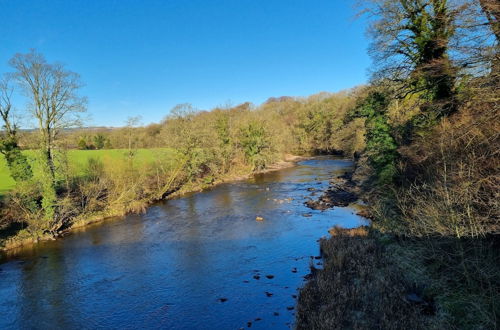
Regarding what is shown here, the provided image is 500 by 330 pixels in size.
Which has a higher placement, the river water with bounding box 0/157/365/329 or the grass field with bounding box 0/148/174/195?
the grass field with bounding box 0/148/174/195

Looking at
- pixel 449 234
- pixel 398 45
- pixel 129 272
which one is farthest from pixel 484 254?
pixel 129 272

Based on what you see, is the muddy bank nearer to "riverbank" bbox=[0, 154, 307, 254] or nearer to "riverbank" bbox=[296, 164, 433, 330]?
"riverbank" bbox=[296, 164, 433, 330]

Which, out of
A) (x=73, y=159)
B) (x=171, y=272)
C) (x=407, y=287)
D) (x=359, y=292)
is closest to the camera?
(x=407, y=287)

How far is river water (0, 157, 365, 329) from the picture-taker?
10977 millimetres

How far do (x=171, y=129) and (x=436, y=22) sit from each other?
30870mm

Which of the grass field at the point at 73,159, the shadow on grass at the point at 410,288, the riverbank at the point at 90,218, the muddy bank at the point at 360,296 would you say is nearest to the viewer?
the shadow on grass at the point at 410,288

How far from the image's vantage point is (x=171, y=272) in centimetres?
1452

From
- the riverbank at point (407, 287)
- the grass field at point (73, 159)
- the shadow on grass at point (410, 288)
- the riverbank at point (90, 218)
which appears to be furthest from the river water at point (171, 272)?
the grass field at point (73, 159)

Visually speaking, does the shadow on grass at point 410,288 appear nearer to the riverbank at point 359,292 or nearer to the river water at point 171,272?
the riverbank at point 359,292

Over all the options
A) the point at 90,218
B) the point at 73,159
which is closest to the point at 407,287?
the point at 90,218

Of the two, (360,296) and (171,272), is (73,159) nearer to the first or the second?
(171,272)

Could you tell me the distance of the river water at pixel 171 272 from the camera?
36.0ft

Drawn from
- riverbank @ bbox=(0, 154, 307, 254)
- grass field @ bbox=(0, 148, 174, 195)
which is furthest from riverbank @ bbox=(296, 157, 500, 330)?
grass field @ bbox=(0, 148, 174, 195)

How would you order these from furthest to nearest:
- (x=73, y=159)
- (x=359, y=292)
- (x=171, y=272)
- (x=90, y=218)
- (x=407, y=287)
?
1. (x=73, y=159)
2. (x=90, y=218)
3. (x=171, y=272)
4. (x=359, y=292)
5. (x=407, y=287)
